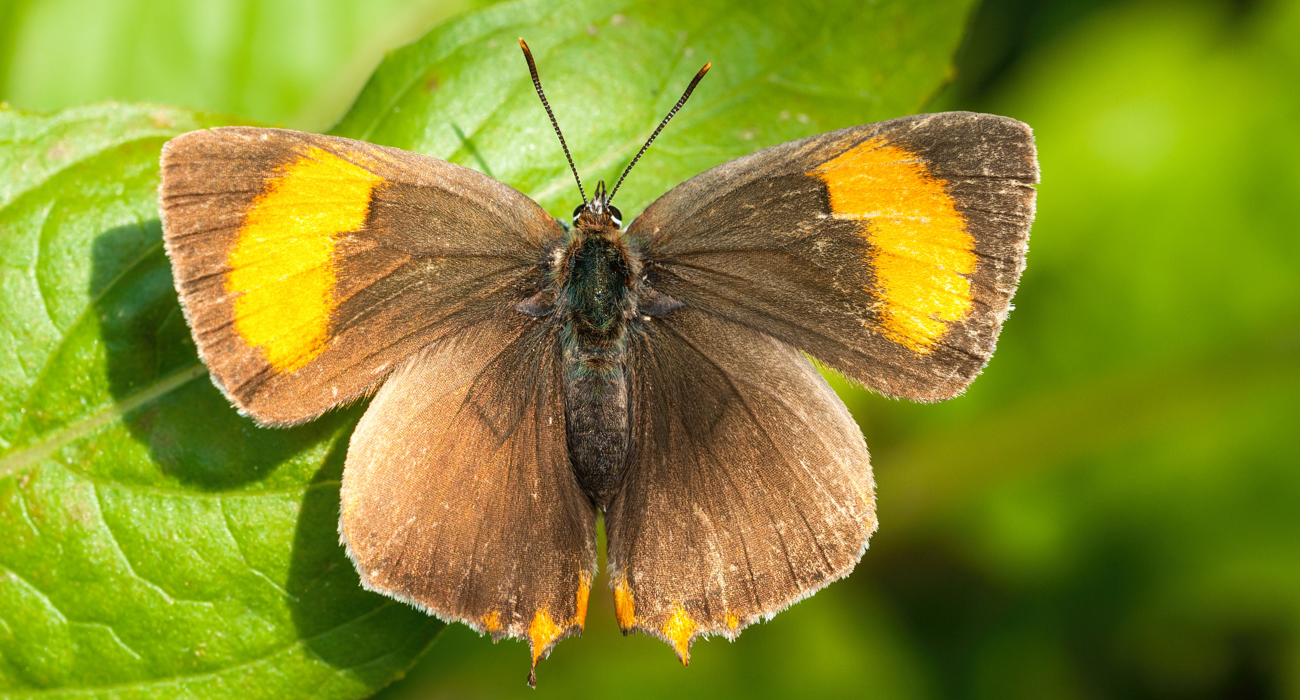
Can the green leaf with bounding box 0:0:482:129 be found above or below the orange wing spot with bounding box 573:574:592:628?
above

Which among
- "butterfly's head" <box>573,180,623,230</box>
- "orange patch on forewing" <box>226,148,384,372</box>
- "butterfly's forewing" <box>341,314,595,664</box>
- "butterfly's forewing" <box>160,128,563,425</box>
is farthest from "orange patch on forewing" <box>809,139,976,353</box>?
"orange patch on forewing" <box>226,148,384,372</box>

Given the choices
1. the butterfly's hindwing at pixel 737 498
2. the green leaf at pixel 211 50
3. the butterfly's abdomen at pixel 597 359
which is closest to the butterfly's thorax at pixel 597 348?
the butterfly's abdomen at pixel 597 359

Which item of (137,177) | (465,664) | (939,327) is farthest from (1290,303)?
(137,177)

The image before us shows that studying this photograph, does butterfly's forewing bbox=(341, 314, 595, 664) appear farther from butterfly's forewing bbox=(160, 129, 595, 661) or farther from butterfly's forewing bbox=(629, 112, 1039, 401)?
butterfly's forewing bbox=(629, 112, 1039, 401)

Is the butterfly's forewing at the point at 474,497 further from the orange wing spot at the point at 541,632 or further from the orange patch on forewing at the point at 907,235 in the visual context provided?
the orange patch on forewing at the point at 907,235

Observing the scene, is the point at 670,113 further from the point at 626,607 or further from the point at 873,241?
the point at 626,607

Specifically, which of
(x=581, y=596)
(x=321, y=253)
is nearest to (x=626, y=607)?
(x=581, y=596)
